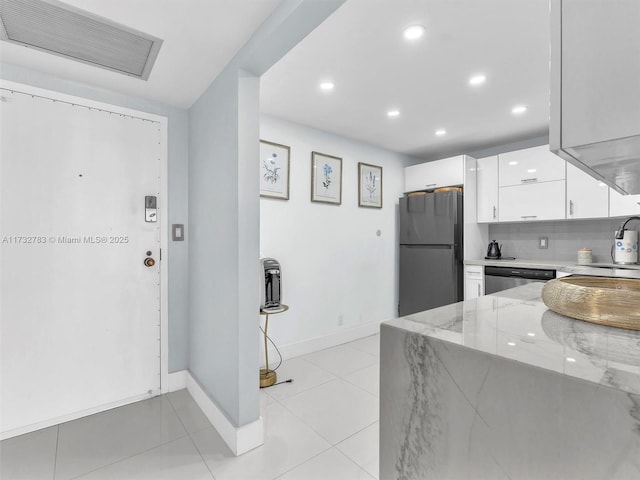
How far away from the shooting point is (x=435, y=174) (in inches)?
151

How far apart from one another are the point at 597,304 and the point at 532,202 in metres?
3.20

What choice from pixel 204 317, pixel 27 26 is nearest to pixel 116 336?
pixel 204 317

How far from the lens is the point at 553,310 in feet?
2.52

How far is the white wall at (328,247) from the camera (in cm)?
302

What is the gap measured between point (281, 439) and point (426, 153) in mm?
3732

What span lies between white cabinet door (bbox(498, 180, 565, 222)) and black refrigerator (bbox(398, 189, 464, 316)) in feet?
1.56

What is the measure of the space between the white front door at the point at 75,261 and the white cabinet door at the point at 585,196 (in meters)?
3.76

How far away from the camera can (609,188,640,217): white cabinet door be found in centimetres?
272

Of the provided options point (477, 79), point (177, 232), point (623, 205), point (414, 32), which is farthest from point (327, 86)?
point (623, 205)

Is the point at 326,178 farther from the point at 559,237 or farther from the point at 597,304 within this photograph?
the point at 597,304

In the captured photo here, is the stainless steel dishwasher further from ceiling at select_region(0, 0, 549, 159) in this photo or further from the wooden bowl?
the wooden bowl

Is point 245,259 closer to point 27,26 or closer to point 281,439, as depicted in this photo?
point 281,439

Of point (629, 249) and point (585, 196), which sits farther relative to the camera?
point (585, 196)

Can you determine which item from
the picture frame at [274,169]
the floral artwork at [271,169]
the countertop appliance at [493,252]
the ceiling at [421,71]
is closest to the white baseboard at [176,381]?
the picture frame at [274,169]
